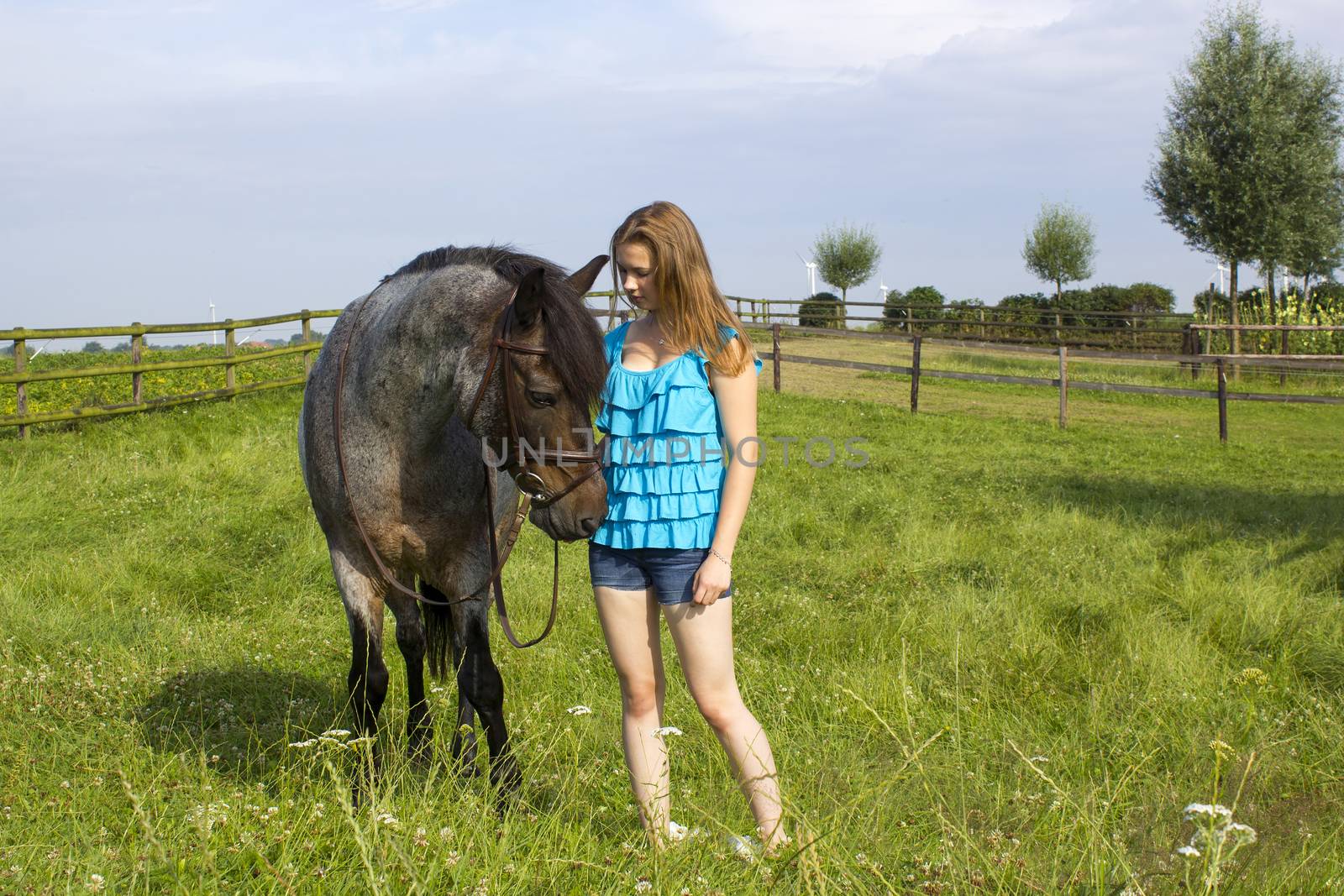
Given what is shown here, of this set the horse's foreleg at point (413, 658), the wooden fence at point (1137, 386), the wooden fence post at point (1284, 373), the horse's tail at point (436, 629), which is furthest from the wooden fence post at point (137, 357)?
the wooden fence post at point (1284, 373)

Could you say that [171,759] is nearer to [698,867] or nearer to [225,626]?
[698,867]

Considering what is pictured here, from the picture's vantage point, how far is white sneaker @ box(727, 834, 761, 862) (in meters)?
2.29

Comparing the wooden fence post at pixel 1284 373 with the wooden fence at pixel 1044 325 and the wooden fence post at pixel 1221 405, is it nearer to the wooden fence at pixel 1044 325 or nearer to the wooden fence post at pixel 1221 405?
the wooden fence at pixel 1044 325

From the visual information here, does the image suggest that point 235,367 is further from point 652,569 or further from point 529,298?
point 652,569

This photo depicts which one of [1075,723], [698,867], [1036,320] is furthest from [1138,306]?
[698,867]

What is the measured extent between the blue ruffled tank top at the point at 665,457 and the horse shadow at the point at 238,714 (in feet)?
4.84

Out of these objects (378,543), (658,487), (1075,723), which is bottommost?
(1075,723)

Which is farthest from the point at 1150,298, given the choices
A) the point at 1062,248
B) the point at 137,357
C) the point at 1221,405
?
the point at 137,357

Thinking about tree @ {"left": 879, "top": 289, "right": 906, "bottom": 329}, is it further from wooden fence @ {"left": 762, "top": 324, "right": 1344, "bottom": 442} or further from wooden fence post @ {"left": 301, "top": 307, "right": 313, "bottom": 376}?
wooden fence post @ {"left": 301, "top": 307, "right": 313, "bottom": 376}

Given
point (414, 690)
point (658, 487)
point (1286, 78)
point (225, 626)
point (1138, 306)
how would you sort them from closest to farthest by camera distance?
point (658, 487) < point (414, 690) < point (225, 626) < point (1286, 78) < point (1138, 306)

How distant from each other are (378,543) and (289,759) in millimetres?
829

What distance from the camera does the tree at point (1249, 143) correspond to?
22.2 metres

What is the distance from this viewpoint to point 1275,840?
2693 millimetres

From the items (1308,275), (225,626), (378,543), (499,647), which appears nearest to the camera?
(378,543)
